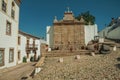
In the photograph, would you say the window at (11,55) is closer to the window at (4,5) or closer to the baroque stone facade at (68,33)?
the window at (4,5)

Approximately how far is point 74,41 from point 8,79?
13.6 meters

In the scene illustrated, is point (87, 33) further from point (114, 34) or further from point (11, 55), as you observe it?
point (11, 55)

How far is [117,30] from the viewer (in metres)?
23.6

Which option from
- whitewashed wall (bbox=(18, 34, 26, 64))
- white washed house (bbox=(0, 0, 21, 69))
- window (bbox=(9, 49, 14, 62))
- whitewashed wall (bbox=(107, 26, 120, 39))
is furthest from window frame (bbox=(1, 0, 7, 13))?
whitewashed wall (bbox=(107, 26, 120, 39))

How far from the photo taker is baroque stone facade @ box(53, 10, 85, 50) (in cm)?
2111

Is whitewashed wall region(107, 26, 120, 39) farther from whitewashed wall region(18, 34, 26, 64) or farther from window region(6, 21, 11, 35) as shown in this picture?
window region(6, 21, 11, 35)

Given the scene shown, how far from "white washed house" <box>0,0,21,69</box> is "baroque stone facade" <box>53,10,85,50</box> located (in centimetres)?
708

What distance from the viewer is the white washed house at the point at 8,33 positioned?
12359 millimetres

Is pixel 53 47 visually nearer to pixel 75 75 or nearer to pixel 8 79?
pixel 8 79

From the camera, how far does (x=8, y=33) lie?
1383 cm

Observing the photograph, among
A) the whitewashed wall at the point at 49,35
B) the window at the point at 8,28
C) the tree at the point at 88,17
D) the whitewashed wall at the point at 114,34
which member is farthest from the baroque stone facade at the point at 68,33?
the tree at the point at 88,17

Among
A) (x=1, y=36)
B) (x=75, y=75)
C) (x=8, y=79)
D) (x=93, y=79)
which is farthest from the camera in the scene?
(x=1, y=36)

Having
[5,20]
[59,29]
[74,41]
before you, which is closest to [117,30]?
[74,41]

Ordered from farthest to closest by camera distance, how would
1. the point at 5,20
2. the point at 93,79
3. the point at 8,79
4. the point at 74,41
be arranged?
the point at 74,41 < the point at 5,20 < the point at 8,79 < the point at 93,79
